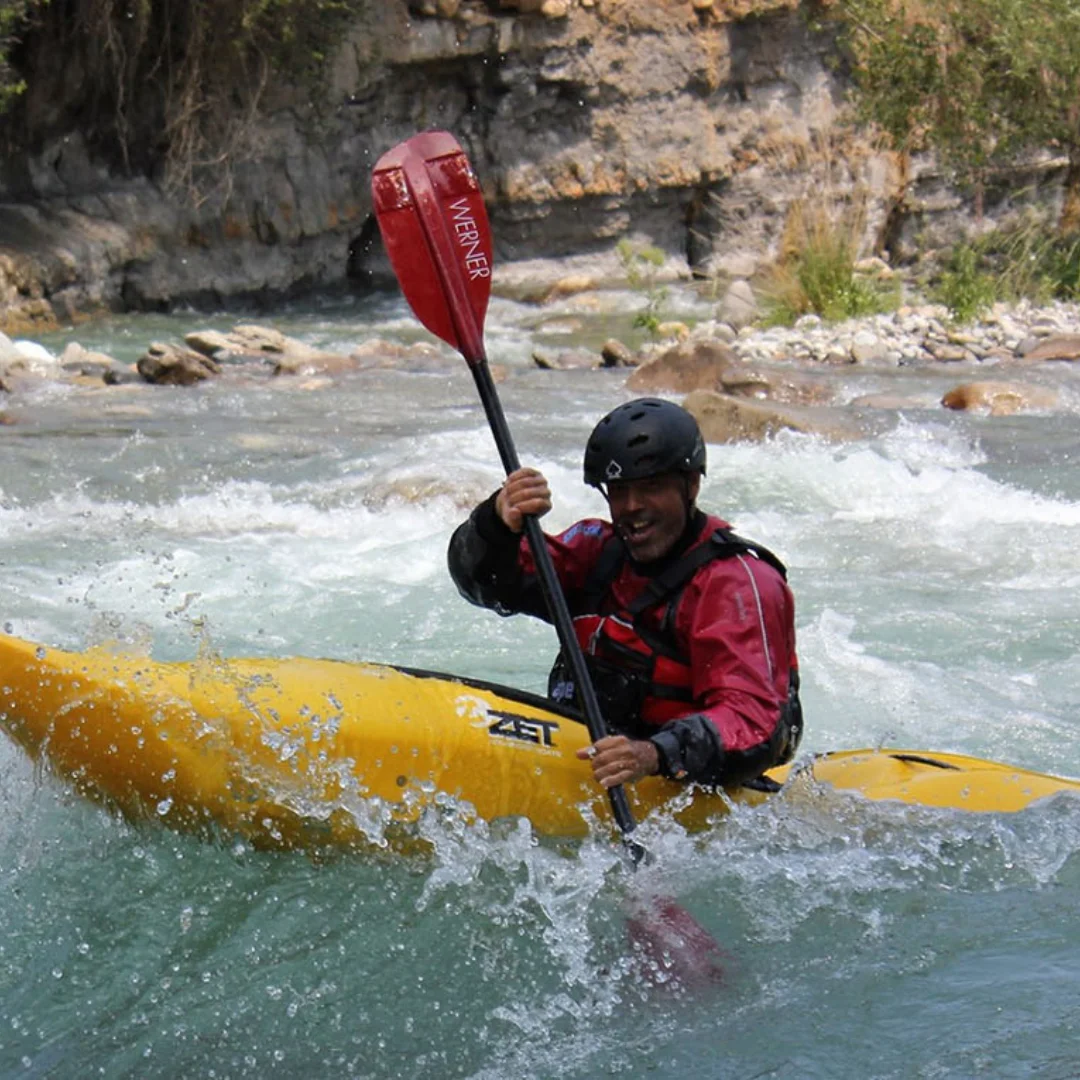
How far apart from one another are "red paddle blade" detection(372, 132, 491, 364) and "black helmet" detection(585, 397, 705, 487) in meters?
0.60

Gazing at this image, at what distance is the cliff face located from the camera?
12.8 meters

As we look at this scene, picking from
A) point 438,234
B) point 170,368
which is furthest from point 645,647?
point 170,368

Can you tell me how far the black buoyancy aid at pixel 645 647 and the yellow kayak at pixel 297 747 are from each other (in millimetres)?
101

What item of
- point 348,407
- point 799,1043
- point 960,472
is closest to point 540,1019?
point 799,1043

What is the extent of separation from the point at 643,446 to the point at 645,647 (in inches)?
14.4

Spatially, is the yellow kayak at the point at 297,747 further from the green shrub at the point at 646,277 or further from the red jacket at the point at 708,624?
the green shrub at the point at 646,277

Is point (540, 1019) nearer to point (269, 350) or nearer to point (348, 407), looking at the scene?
point (348, 407)

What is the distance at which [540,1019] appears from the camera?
8.50 feet

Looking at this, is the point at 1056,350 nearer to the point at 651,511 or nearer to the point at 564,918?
the point at 651,511

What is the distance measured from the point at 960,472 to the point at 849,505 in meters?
0.75

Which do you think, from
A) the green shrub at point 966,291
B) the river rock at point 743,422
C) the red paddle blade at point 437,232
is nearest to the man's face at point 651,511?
the red paddle blade at point 437,232

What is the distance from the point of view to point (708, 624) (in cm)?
275

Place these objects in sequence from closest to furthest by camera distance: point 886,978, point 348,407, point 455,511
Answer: point 886,978, point 455,511, point 348,407

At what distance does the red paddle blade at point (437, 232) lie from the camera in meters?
3.36
